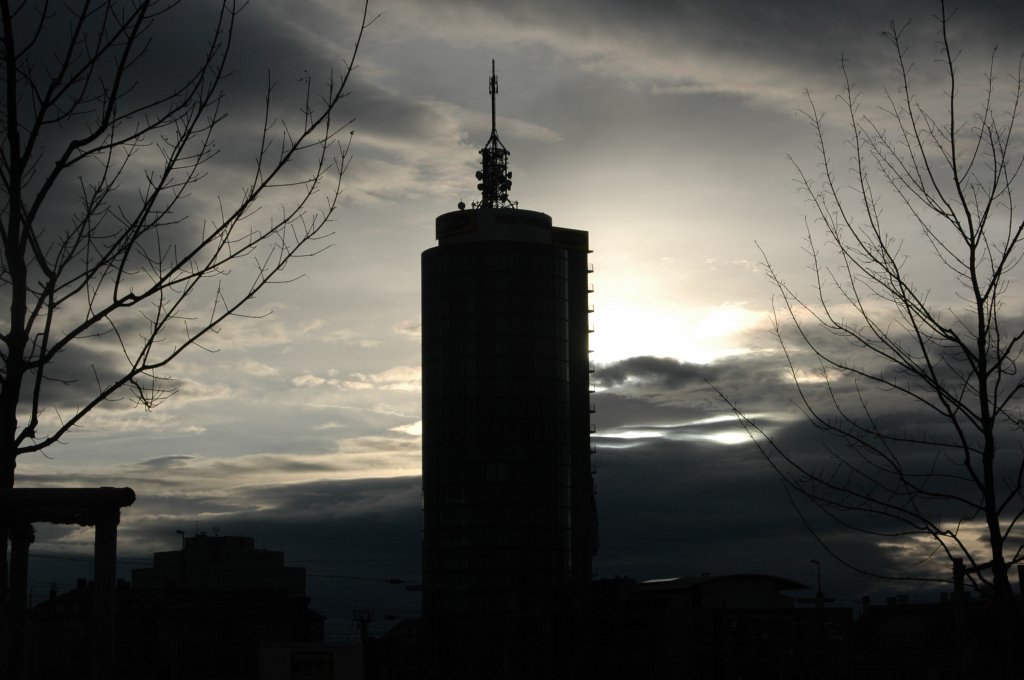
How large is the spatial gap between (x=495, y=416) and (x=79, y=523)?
15263cm

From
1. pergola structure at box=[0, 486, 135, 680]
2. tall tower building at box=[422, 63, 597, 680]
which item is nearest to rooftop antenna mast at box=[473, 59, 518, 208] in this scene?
tall tower building at box=[422, 63, 597, 680]

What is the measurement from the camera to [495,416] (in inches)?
6284

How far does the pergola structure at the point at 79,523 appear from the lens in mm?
7074

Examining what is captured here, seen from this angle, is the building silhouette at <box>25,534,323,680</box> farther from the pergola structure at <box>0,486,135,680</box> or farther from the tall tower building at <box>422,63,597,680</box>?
the tall tower building at <box>422,63,597,680</box>

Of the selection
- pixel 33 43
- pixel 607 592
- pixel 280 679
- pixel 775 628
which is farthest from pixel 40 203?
pixel 607 592

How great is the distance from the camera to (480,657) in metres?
137

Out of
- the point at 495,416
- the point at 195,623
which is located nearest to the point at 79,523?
the point at 195,623

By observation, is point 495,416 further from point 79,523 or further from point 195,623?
point 79,523

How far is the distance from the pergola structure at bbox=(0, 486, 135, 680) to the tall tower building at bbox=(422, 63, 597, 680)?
492 ft

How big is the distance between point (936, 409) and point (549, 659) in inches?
2267

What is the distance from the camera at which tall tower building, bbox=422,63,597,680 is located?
15650 cm

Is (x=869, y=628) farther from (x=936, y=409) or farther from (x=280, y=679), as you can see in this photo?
(x=936, y=409)

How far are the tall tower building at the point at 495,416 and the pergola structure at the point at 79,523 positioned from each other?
492ft

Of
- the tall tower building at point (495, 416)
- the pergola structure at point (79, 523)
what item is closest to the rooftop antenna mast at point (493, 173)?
the tall tower building at point (495, 416)
